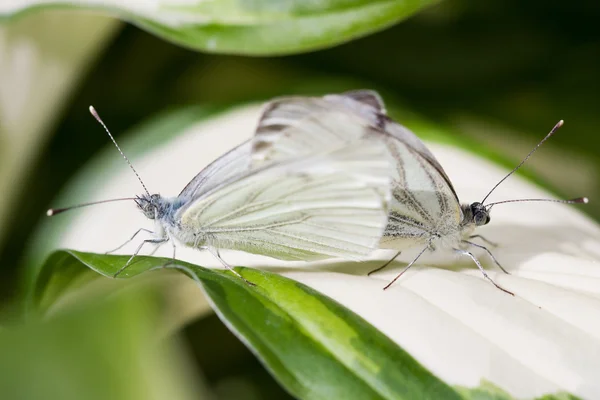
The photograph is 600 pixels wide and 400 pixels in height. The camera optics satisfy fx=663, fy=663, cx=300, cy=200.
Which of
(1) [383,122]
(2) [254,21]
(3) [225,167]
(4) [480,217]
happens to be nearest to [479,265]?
(4) [480,217]

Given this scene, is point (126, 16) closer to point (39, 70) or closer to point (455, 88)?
point (39, 70)

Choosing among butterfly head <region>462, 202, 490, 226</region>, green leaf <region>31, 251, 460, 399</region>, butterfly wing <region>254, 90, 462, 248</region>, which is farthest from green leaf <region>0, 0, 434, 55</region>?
green leaf <region>31, 251, 460, 399</region>

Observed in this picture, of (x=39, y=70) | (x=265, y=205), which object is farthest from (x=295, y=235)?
(x=39, y=70)

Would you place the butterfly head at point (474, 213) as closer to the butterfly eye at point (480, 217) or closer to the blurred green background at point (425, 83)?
the butterfly eye at point (480, 217)

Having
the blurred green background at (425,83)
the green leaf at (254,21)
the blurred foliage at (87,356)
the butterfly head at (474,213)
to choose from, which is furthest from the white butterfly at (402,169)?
the blurred green background at (425,83)

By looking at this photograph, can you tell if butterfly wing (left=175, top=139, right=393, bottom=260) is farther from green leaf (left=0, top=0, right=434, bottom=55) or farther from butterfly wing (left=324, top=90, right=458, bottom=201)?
green leaf (left=0, top=0, right=434, bottom=55)

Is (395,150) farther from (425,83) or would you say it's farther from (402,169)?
(425,83)
